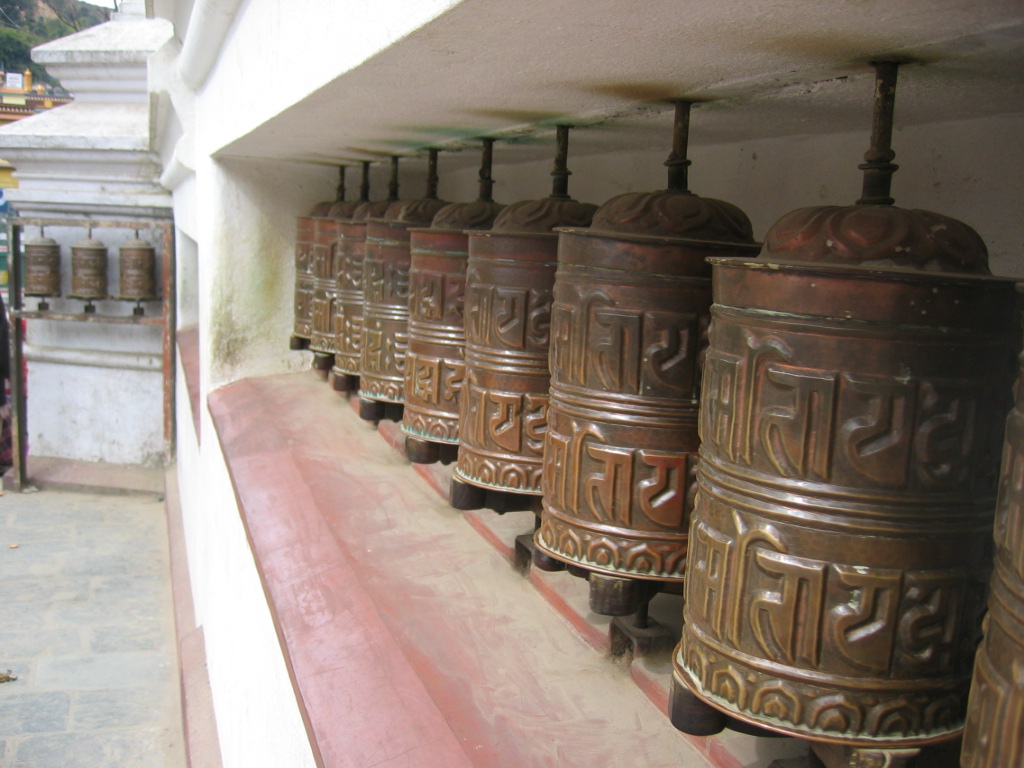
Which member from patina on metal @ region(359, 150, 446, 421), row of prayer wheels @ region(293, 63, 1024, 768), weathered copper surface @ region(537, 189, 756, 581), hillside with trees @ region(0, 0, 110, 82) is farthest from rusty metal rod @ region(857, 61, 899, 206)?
hillside with trees @ region(0, 0, 110, 82)

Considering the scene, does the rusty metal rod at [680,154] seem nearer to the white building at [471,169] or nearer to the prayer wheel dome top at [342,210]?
the white building at [471,169]

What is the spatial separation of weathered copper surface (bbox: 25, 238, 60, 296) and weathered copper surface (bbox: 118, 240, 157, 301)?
39 cm

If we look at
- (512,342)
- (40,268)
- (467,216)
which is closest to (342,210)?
(467,216)

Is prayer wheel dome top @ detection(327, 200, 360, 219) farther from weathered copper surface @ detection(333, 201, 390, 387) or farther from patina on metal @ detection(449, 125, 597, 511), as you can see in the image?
patina on metal @ detection(449, 125, 597, 511)

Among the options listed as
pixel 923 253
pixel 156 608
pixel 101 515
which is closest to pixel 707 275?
pixel 923 253

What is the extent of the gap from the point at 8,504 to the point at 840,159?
516 centimetres

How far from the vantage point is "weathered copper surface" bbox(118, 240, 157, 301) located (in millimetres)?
5242

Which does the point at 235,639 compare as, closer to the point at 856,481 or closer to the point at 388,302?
the point at 388,302

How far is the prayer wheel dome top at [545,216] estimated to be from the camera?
1.23m

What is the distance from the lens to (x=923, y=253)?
684 mm

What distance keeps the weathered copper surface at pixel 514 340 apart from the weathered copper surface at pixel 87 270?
464cm

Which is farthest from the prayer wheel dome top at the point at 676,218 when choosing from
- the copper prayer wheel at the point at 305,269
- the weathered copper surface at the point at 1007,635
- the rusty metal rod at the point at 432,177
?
the copper prayer wheel at the point at 305,269

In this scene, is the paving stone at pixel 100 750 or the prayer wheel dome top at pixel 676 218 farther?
the paving stone at pixel 100 750

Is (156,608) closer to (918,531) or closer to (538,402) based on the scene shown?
(538,402)
